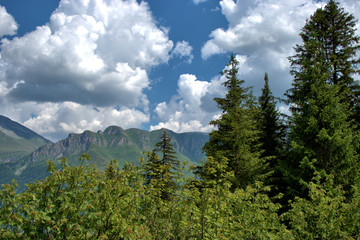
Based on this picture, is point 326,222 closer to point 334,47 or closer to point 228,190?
point 228,190

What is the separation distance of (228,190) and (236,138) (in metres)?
7.96

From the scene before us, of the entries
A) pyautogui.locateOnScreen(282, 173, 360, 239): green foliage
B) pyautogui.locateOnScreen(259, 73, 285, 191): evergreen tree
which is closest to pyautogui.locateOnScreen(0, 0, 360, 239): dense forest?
pyautogui.locateOnScreen(282, 173, 360, 239): green foliage

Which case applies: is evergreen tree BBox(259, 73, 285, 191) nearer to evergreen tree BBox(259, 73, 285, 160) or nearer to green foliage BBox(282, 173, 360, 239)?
evergreen tree BBox(259, 73, 285, 160)

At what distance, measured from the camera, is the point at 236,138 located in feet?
49.0

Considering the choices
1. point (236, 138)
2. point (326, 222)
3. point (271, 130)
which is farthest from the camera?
point (271, 130)

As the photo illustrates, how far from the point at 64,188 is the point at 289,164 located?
39.8 feet

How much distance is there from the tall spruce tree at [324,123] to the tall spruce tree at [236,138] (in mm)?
2507

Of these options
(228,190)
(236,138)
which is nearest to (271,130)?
(236,138)

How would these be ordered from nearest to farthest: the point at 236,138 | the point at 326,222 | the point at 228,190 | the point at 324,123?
the point at 326,222, the point at 228,190, the point at 324,123, the point at 236,138

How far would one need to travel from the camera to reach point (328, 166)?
1118 centimetres

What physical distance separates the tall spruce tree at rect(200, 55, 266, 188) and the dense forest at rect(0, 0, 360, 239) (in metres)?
0.08

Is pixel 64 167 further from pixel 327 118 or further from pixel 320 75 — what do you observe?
pixel 320 75

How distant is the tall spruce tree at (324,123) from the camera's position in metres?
10.7

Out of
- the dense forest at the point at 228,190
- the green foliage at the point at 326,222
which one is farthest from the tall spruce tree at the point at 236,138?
the green foliage at the point at 326,222
